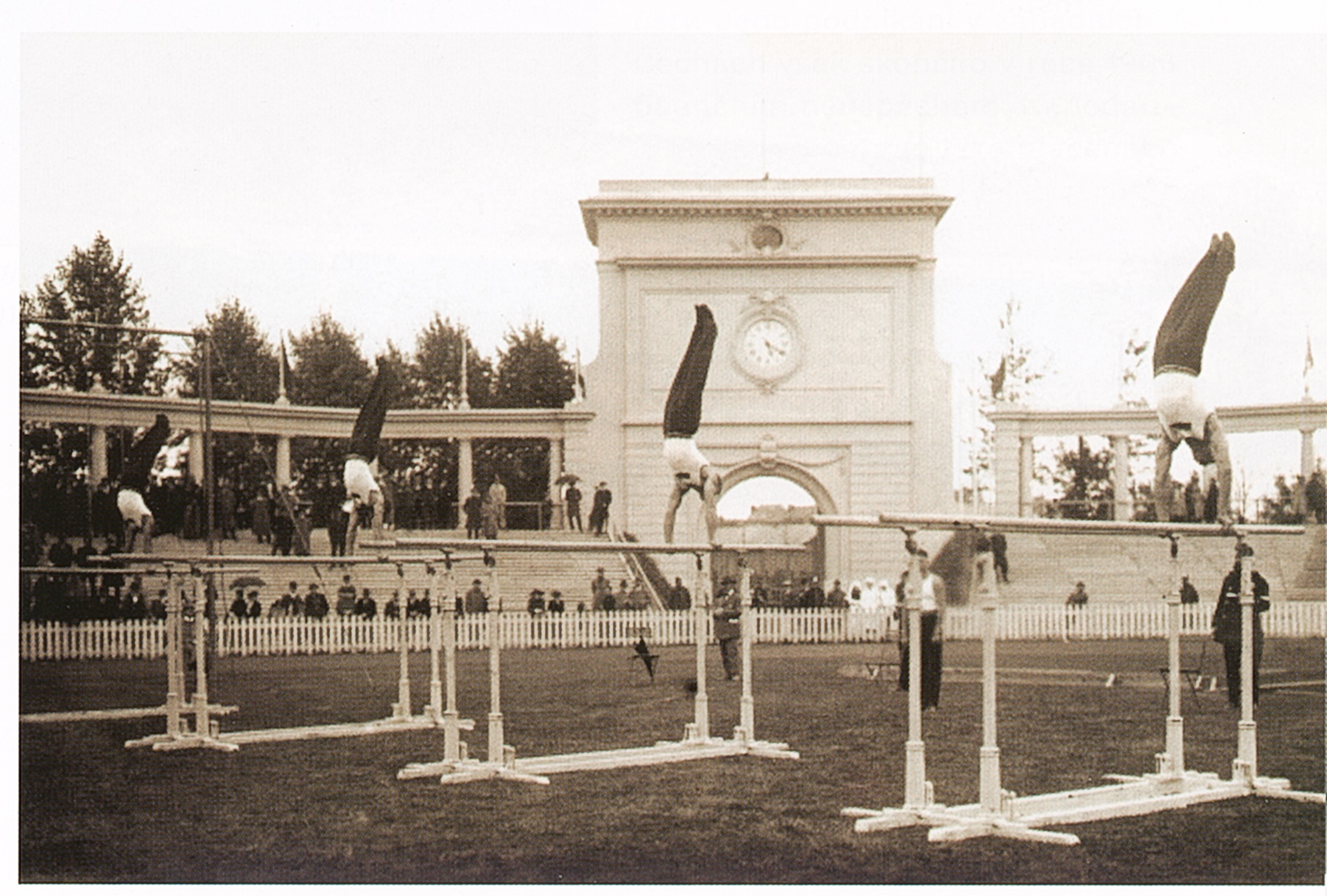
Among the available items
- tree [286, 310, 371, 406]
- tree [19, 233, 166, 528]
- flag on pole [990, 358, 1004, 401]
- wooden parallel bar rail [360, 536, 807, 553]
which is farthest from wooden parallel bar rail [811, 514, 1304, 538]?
tree [286, 310, 371, 406]

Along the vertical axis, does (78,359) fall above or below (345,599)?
above

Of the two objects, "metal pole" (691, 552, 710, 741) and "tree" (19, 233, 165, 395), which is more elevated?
"tree" (19, 233, 165, 395)

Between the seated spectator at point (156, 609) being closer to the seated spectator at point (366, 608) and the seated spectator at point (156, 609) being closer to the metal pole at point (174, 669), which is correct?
the seated spectator at point (366, 608)

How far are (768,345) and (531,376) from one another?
38.0 ft

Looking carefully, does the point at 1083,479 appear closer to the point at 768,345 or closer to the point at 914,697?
the point at 768,345

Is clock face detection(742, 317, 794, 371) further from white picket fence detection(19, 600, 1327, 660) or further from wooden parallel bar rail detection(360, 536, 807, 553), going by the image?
wooden parallel bar rail detection(360, 536, 807, 553)

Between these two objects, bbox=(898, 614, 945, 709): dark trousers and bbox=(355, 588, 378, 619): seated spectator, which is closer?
bbox=(898, 614, 945, 709): dark trousers

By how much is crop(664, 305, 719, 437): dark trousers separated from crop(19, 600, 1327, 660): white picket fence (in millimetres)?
3595

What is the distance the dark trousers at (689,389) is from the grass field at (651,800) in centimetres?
458

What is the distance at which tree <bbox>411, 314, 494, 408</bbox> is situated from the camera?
37.0 m

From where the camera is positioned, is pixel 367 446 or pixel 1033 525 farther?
pixel 367 446

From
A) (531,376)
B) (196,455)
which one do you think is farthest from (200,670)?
(531,376)

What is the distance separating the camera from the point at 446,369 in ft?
129

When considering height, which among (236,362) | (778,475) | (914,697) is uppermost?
(236,362)
